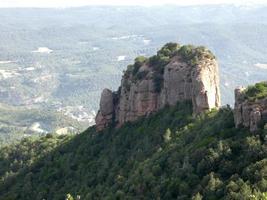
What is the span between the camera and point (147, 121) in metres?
75.3

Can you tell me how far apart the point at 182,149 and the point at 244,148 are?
9577 millimetres

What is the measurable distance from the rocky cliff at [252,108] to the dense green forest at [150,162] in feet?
2.76

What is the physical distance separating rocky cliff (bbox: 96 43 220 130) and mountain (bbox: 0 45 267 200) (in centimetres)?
76

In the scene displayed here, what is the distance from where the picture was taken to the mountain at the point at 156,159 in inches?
1813

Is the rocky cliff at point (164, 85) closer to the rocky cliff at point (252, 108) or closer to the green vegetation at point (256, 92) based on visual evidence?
the green vegetation at point (256, 92)

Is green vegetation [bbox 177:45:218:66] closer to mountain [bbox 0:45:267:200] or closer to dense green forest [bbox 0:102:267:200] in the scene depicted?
mountain [bbox 0:45:267:200]

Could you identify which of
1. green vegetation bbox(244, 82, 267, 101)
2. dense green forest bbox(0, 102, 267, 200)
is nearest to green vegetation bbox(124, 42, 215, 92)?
dense green forest bbox(0, 102, 267, 200)

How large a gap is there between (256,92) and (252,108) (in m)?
2.84

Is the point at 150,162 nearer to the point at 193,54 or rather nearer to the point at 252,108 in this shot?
the point at 252,108

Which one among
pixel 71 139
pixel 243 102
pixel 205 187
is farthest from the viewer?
pixel 71 139

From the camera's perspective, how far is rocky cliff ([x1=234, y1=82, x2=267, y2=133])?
49531 millimetres

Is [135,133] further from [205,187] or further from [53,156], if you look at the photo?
[205,187]

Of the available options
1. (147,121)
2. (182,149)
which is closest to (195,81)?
(147,121)

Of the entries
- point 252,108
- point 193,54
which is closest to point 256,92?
point 252,108
